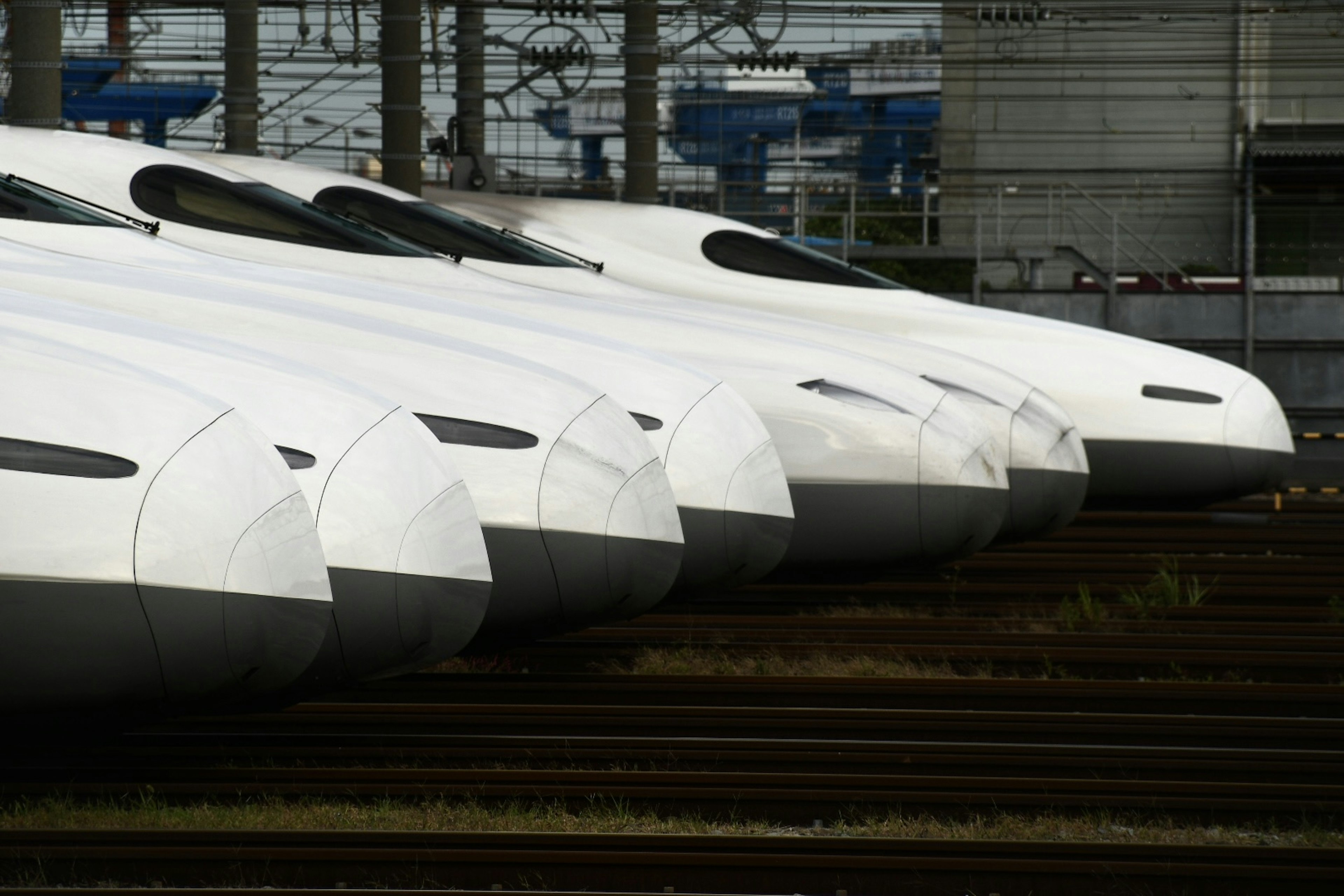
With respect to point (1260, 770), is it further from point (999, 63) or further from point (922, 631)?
point (999, 63)

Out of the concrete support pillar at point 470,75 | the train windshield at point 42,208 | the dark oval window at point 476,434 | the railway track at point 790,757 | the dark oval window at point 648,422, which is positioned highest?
the concrete support pillar at point 470,75

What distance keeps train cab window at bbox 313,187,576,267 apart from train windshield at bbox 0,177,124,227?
2.53m

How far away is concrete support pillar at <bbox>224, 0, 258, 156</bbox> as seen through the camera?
14109 mm

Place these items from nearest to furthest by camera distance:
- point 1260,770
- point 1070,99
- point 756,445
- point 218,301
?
point 1260,770
point 218,301
point 756,445
point 1070,99

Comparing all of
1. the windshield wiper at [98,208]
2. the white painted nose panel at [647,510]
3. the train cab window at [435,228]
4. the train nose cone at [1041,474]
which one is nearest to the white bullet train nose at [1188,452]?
the train nose cone at [1041,474]

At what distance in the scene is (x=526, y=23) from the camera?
19188 millimetres

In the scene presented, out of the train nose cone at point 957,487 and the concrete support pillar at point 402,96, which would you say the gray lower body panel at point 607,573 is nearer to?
the train nose cone at point 957,487

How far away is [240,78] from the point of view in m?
14.2

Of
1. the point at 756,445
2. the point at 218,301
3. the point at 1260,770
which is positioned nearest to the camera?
the point at 1260,770

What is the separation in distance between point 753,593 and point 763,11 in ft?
35.5

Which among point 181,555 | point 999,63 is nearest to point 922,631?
point 181,555

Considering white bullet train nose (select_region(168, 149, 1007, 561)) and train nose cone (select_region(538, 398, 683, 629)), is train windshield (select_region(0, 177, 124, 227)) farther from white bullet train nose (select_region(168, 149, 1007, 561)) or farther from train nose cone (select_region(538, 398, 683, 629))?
train nose cone (select_region(538, 398, 683, 629))

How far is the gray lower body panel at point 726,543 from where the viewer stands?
22.7 ft

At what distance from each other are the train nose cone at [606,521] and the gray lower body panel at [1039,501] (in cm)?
338
